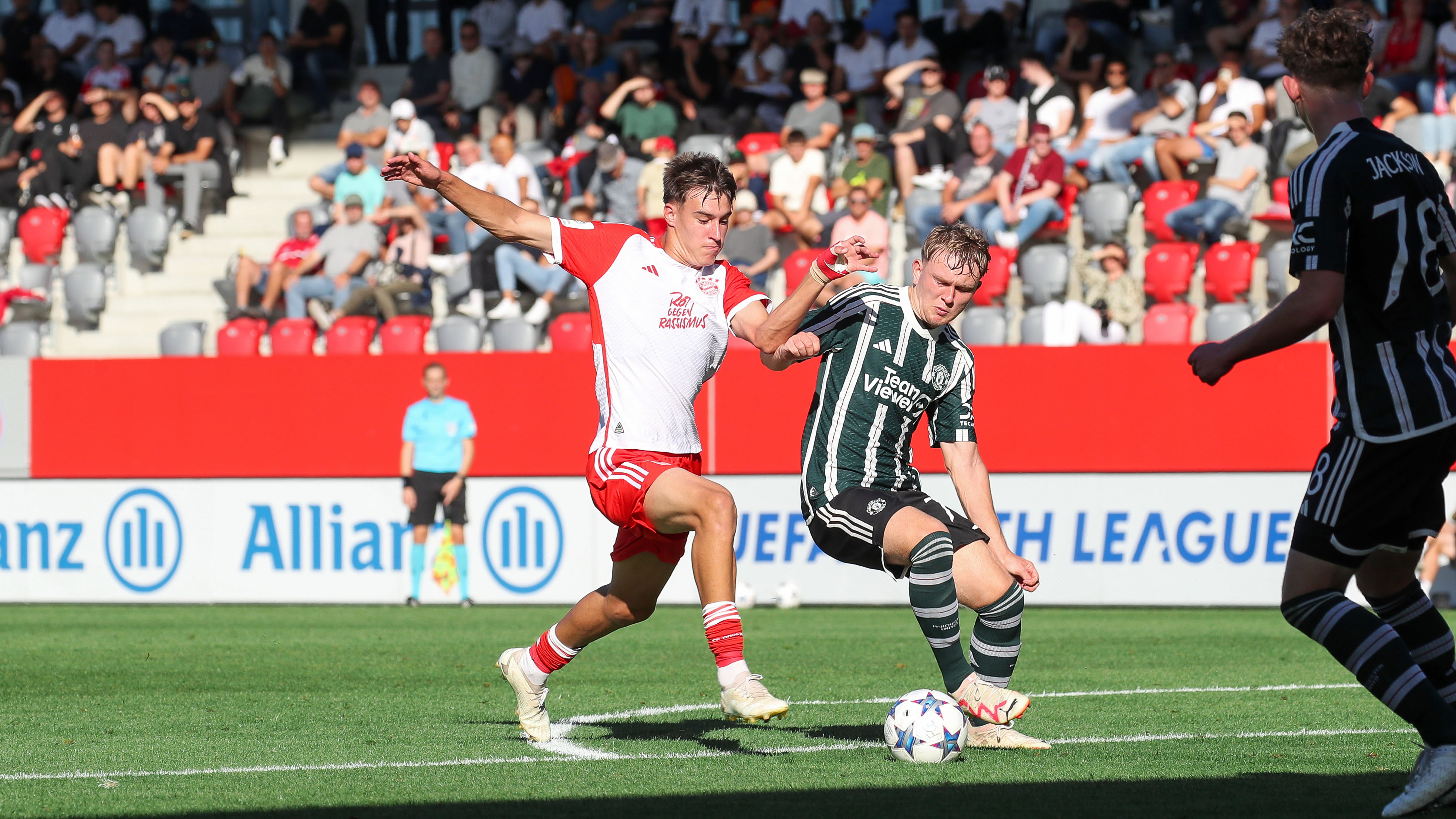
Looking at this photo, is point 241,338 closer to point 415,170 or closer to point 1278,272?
point 1278,272

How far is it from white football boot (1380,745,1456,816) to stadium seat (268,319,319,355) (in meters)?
14.9

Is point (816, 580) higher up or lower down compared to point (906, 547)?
lower down

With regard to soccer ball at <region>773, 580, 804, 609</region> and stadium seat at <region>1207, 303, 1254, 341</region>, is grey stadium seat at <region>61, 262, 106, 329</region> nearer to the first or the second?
soccer ball at <region>773, 580, 804, 609</region>

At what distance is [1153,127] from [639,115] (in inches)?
228

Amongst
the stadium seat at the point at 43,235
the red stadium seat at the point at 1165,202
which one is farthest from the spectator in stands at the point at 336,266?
the red stadium seat at the point at 1165,202

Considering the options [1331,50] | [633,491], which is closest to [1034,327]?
[633,491]

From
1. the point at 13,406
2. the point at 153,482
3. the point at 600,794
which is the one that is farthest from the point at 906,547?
the point at 13,406

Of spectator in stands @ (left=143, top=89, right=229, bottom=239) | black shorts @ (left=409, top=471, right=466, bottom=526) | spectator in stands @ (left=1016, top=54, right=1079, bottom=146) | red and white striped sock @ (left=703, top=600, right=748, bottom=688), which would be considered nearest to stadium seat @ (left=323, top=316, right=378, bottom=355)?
black shorts @ (left=409, top=471, right=466, bottom=526)

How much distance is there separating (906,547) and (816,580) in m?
9.06

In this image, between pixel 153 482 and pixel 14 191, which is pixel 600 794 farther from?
pixel 14 191

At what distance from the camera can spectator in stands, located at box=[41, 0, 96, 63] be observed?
903 inches

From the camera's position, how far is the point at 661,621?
13.6 metres

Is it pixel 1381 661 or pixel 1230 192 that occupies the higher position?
pixel 1230 192

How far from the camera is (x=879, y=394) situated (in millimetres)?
6496
